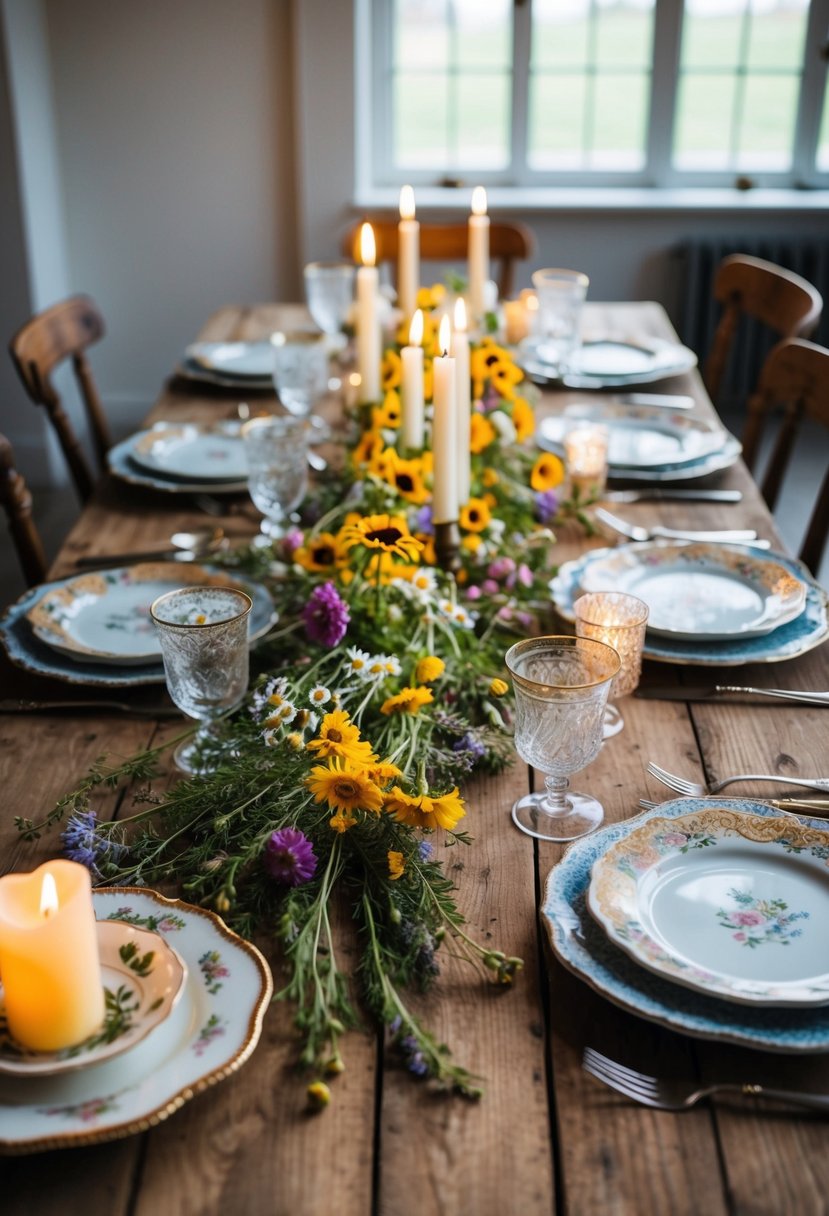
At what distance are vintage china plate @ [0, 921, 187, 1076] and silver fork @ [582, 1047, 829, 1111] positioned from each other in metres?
0.27

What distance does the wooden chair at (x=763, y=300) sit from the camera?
227cm

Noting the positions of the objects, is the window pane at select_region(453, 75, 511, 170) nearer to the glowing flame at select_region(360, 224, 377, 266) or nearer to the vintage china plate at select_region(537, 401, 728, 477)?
the vintage china plate at select_region(537, 401, 728, 477)

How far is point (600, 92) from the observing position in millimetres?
4145

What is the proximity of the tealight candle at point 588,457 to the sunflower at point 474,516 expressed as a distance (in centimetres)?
32

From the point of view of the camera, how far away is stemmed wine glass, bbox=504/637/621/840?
0.94m

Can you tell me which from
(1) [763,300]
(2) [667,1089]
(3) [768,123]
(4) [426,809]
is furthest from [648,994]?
(3) [768,123]

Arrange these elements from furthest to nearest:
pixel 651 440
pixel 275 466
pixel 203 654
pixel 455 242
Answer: pixel 455 242, pixel 651 440, pixel 275 466, pixel 203 654

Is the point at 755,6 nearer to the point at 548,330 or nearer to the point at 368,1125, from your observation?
the point at 548,330

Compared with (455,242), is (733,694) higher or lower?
lower

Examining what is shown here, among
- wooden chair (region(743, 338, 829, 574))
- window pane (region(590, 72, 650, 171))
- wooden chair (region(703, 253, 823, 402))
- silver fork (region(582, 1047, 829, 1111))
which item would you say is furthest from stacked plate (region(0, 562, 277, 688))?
window pane (region(590, 72, 650, 171))

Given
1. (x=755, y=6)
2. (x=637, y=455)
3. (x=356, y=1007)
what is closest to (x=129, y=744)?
(x=356, y=1007)

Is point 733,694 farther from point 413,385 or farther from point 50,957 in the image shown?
point 50,957

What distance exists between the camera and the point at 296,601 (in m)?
1.36

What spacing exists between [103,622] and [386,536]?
1.22ft
